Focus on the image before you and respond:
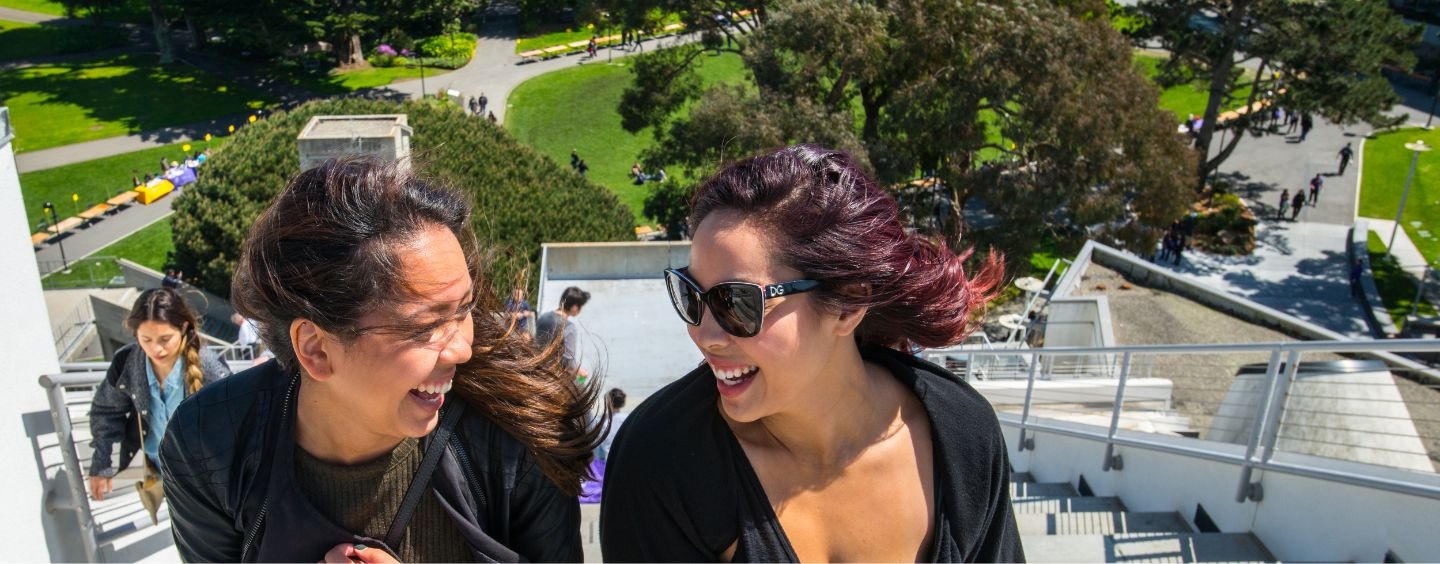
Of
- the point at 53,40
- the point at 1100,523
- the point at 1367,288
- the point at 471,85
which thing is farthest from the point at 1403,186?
the point at 53,40

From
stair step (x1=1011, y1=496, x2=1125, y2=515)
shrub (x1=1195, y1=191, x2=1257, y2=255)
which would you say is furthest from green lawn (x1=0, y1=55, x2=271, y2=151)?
stair step (x1=1011, y1=496, x2=1125, y2=515)

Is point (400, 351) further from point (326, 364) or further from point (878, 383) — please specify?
point (878, 383)

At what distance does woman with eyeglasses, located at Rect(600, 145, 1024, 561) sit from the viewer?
2275 millimetres

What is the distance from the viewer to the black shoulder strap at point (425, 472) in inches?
93.4

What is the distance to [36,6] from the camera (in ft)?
161

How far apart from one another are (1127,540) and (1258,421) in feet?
2.51

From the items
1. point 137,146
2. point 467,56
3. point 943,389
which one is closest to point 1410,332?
point 943,389

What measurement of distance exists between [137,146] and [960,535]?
3545 cm

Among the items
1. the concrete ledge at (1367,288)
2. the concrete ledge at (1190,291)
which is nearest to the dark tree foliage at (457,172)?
the concrete ledge at (1190,291)

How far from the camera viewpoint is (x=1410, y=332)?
68.0 feet

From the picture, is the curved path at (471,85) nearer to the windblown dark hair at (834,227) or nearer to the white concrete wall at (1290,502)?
the white concrete wall at (1290,502)

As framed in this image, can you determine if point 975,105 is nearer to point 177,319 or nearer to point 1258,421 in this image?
point 1258,421

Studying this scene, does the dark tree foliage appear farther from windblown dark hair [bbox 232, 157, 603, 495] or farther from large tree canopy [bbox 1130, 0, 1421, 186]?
windblown dark hair [bbox 232, 157, 603, 495]

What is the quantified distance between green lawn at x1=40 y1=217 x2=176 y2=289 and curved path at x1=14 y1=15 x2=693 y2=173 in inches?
264
